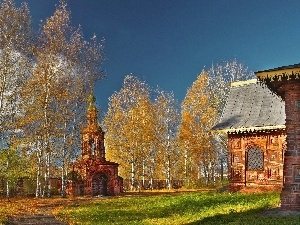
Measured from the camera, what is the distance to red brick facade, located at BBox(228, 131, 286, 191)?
82.5 feet

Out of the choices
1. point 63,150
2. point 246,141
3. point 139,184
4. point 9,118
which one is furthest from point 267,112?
point 139,184

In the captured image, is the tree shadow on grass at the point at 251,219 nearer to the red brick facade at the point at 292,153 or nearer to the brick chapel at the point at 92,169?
the red brick facade at the point at 292,153

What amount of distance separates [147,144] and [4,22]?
2061 cm

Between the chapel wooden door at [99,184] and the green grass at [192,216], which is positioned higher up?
the green grass at [192,216]

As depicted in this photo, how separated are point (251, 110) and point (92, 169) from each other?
15.2 metres

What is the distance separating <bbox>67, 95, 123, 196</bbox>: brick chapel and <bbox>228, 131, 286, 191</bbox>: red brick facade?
1252 centimetres

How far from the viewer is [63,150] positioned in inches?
1236

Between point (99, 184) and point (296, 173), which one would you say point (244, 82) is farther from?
point (296, 173)

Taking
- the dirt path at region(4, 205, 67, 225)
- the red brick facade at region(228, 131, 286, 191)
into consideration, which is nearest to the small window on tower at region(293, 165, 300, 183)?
the dirt path at region(4, 205, 67, 225)

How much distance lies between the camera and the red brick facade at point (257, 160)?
25141 mm

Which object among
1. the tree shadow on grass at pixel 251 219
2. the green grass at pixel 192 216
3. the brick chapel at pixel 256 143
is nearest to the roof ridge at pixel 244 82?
the brick chapel at pixel 256 143

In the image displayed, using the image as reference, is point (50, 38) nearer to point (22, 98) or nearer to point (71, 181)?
point (22, 98)

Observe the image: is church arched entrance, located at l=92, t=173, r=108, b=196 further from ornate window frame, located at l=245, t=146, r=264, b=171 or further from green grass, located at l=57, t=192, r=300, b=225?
green grass, located at l=57, t=192, r=300, b=225

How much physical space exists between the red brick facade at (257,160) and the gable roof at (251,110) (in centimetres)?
74
